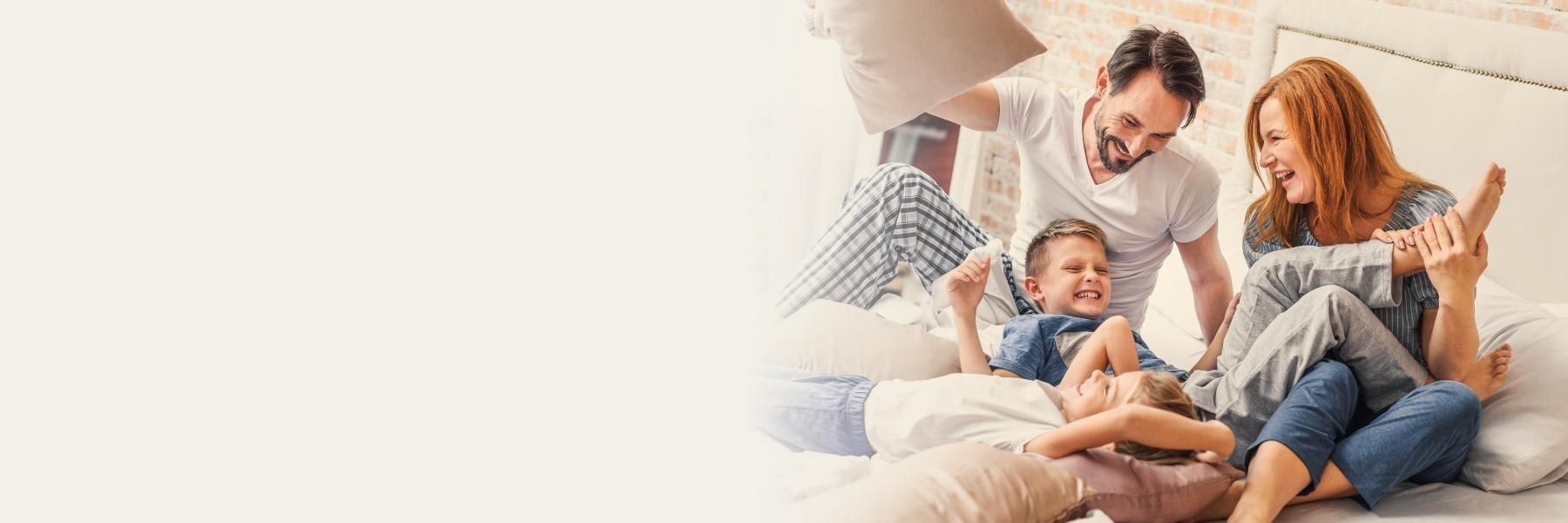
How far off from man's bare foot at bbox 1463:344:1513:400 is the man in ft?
1.41

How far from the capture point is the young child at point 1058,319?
1.56 m

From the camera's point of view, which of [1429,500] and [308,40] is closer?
[308,40]

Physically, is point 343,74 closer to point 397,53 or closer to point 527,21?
point 397,53

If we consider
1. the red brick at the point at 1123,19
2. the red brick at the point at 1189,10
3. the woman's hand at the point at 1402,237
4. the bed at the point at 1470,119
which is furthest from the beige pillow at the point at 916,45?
the red brick at the point at 1123,19

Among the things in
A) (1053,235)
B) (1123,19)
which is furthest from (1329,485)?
(1123,19)

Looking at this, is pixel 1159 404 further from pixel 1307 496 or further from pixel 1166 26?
pixel 1166 26

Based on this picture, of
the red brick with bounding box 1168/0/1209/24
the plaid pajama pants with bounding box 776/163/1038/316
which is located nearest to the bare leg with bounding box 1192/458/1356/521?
the plaid pajama pants with bounding box 776/163/1038/316

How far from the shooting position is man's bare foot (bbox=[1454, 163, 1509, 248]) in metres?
1.43

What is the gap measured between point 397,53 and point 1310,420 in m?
1.18

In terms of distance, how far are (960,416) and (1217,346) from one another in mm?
576

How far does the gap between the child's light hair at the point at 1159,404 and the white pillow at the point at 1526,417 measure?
41 centimetres

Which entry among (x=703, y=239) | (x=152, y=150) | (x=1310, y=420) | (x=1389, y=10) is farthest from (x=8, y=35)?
(x=1389, y=10)

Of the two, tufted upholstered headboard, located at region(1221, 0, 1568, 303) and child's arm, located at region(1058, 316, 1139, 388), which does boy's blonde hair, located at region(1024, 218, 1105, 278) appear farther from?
tufted upholstered headboard, located at region(1221, 0, 1568, 303)

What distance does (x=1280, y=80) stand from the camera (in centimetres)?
165
